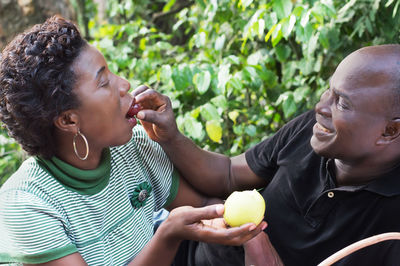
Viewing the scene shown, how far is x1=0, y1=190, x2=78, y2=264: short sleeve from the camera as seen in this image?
1.48m

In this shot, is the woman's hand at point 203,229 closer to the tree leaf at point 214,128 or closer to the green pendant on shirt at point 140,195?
the green pendant on shirt at point 140,195

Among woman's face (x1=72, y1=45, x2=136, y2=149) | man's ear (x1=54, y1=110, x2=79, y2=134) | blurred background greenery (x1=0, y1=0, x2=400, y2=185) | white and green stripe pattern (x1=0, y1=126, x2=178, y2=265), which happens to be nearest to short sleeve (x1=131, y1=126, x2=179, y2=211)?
white and green stripe pattern (x1=0, y1=126, x2=178, y2=265)

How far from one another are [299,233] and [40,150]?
893mm

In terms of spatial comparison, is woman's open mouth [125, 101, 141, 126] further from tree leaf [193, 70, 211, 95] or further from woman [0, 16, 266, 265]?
tree leaf [193, 70, 211, 95]

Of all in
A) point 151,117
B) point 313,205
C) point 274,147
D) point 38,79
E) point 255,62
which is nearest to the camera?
point 38,79

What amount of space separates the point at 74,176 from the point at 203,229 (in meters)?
0.44

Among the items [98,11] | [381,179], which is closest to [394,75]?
[381,179]

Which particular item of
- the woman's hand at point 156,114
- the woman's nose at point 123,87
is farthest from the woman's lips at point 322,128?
the woman's nose at point 123,87

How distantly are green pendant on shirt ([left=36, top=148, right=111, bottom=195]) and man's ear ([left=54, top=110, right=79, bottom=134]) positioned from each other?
12 centimetres

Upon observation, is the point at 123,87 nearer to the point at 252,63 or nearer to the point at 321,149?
the point at 321,149

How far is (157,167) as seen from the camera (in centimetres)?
190

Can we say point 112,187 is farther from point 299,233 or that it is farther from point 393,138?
point 393,138

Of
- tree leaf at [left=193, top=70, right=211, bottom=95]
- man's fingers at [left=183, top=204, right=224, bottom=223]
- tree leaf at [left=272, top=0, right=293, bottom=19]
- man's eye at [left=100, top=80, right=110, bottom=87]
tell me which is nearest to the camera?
man's fingers at [left=183, top=204, right=224, bottom=223]

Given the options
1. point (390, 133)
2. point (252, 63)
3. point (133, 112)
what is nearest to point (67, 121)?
point (133, 112)
